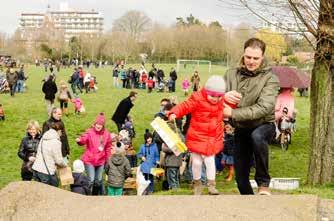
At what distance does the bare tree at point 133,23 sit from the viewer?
426 ft

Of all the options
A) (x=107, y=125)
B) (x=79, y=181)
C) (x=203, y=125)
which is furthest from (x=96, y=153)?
(x=107, y=125)

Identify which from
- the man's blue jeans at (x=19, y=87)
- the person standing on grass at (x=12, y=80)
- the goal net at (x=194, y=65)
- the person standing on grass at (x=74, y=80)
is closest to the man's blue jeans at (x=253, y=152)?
the person standing on grass at (x=12, y=80)

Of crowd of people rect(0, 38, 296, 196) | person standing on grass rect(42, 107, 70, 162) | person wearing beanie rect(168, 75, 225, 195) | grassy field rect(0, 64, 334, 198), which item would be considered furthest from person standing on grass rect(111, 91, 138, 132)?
person wearing beanie rect(168, 75, 225, 195)

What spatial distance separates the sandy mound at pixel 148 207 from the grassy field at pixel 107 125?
2506 mm

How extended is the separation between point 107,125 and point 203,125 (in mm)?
14918

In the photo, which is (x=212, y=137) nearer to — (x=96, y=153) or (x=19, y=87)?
(x=96, y=153)

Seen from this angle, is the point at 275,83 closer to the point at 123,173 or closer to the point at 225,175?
the point at 123,173

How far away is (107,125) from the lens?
21.7 m

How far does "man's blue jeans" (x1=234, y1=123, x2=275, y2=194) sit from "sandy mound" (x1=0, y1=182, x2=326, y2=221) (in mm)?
377

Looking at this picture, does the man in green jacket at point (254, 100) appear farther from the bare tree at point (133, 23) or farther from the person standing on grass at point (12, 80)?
the bare tree at point (133, 23)

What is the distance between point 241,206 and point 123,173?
518cm

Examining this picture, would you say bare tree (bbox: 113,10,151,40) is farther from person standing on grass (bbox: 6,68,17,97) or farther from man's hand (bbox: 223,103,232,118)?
man's hand (bbox: 223,103,232,118)

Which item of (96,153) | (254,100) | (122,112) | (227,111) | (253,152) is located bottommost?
(96,153)

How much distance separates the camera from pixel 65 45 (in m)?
113
